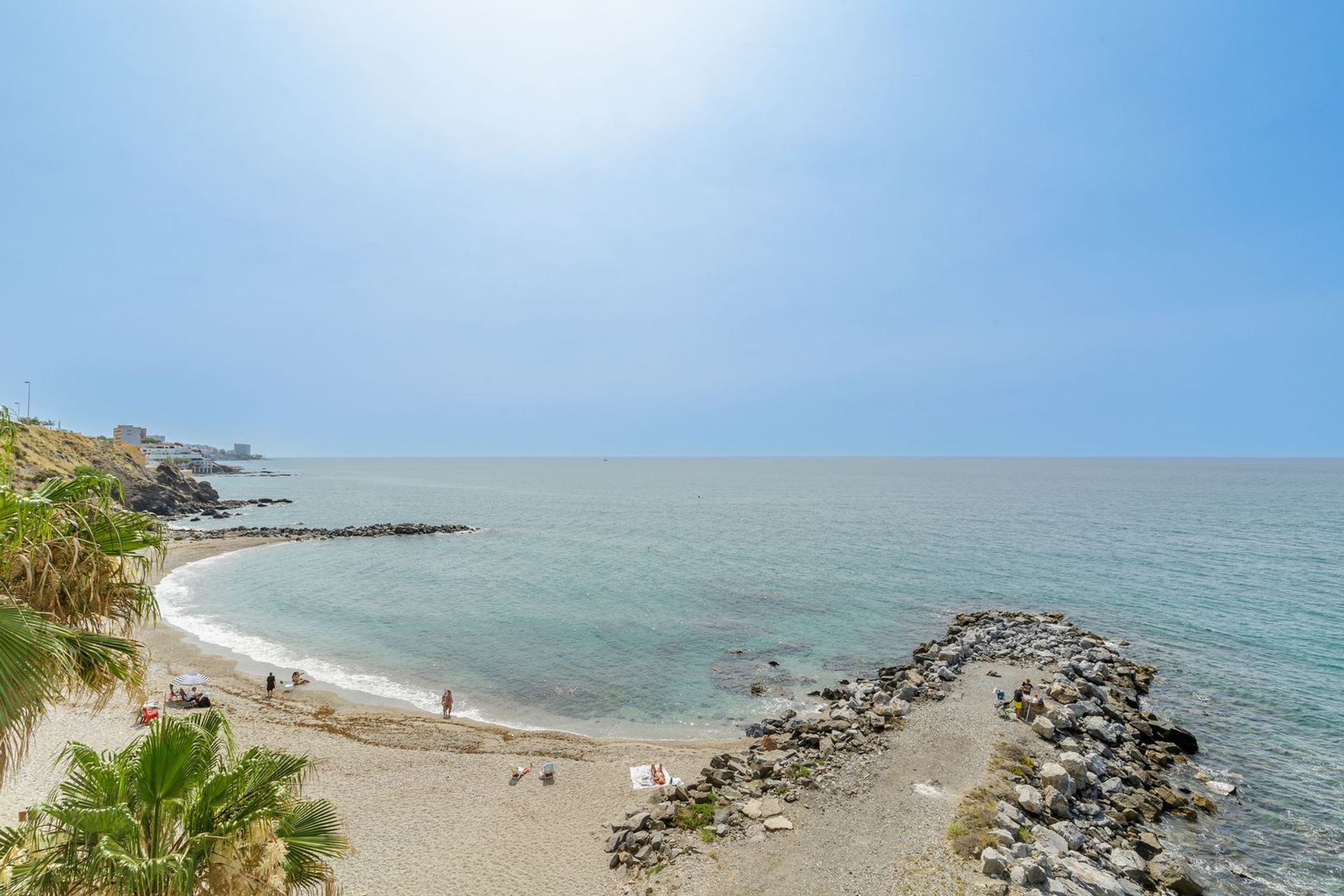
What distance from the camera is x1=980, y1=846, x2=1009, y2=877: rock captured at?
541 inches

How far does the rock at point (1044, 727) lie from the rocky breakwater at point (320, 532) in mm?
68667

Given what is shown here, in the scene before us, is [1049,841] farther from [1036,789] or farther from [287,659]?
[287,659]

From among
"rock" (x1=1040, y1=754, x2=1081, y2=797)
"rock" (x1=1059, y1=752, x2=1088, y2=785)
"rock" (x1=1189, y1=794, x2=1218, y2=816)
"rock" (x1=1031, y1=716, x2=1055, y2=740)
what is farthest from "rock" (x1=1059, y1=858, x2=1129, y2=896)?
"rock" (x1=1031, y1=716, x2=1055, y2=740)

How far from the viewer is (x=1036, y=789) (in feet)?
59.8

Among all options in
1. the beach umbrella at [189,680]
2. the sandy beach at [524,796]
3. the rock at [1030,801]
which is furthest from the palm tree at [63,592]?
the beach umbrella at [189,680]

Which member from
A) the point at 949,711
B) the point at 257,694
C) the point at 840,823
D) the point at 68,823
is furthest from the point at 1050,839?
the point at 257,694

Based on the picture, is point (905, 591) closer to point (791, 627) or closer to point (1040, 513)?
point (791, 627)

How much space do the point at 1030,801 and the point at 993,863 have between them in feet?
14.3

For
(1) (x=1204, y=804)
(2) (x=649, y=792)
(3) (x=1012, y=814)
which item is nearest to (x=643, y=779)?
(2) (x=649, y=792)

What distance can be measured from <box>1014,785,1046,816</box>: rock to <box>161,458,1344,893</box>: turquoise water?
408cm

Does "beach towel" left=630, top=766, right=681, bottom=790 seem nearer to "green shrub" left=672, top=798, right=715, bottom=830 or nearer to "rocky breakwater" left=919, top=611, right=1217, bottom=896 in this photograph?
"green shrub" left=672, top=798, right=715, bottom=830

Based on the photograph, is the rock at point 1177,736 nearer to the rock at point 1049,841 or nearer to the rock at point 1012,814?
the rock at point 1012,814

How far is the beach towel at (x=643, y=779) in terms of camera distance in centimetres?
1953

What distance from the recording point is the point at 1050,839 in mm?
15391
